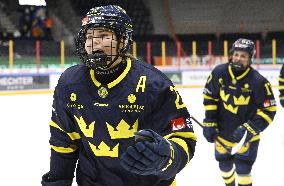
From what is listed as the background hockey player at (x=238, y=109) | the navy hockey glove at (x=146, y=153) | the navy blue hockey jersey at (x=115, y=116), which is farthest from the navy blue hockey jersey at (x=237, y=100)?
the navy hockey glove at (x=146, y=153)

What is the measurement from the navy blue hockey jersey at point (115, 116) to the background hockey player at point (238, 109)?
1.78 meters

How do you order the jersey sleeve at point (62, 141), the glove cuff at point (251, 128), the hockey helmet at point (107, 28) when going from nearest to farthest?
1. the hockey helmet at point (107, 28)
2. the jersey sleeve at point (62, 141)
3. the glove cuff at point (251, 128)

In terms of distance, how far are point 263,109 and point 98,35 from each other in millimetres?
2031

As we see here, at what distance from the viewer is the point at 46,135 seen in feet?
16.0

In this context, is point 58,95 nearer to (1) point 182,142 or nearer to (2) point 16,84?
(1) point 182,142

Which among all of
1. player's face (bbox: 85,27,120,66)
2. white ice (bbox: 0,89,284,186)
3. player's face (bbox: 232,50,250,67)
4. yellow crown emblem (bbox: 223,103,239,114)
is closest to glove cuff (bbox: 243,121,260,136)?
yellow crown emblem (bbox: 223,103,239,114)

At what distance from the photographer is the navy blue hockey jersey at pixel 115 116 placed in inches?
57.1

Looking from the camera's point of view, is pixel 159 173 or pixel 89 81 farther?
pixel 89 81

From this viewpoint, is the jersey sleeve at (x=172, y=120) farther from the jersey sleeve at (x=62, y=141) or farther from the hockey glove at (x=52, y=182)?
the hockey glove at (x=52, y=182)

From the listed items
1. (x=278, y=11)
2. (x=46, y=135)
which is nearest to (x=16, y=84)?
(x=46, y=135)

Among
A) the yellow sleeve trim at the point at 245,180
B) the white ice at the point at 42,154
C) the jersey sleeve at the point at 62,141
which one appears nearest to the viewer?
the jersey sleeve at the point at 62,141

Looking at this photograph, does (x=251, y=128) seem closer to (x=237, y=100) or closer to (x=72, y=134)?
(x=237, y=100)

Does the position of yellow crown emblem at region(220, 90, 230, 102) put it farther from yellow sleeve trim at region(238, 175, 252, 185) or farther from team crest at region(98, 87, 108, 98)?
team crest at region(98, 87, 108, 98)

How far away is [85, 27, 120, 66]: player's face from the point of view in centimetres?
142
